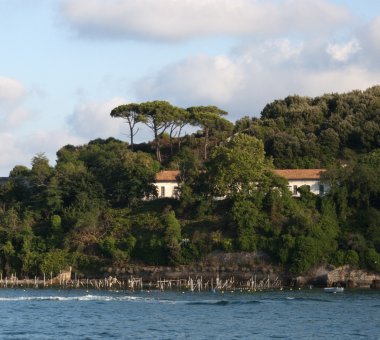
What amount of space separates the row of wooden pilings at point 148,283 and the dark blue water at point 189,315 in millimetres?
5473

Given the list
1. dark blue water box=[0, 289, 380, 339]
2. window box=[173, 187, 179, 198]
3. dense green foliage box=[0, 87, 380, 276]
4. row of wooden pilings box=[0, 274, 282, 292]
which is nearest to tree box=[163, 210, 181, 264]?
dense green foliage box=[0, 87, 380, 276]

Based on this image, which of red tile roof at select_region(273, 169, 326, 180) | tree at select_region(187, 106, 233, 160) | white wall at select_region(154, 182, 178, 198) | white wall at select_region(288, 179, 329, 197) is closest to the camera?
white wall at select_region(288, 179, 329, 197)

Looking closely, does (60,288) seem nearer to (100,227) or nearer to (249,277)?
(100,227)

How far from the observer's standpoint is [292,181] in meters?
112

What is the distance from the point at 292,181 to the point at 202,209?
477 inches

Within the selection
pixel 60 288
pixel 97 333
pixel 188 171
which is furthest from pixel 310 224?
pixel 97 333

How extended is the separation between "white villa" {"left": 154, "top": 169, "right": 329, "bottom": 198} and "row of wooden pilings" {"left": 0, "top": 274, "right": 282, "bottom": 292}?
1519 centimetres

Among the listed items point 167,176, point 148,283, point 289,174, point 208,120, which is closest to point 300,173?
point 289,174

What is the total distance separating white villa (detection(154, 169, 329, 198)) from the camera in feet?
365

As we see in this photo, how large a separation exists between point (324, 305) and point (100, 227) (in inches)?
1472

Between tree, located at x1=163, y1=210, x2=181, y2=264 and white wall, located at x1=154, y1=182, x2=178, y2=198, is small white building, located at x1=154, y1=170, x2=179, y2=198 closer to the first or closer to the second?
white wall, located at x1=154, y1=182, x2=178, y2=198

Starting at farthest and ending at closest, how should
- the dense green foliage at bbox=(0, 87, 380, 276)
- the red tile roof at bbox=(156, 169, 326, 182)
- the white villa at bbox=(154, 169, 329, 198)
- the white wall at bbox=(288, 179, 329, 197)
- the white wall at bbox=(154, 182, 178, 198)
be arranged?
the white wall at bbox=(154, 182, 178, 198)
the red tile roof at bbox=(156, 169, 326, 182)
the white wall at bbox=(288, 179, 329, 197)
the white villa at bbox=(154, 169, 329, 198)
the dense green foliage at bbox=(0, 87, 380, 276)

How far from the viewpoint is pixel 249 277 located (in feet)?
321

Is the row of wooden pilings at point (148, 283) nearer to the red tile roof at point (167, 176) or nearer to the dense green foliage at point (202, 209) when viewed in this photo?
the dense green foliage at point (202, 209)
